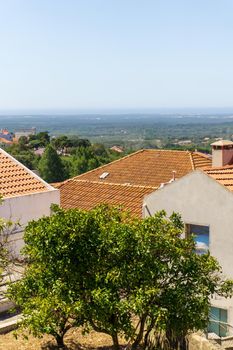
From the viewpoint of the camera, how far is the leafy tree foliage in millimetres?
8375

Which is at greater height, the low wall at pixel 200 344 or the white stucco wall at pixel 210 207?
the white stucco wall at pixel 210 207

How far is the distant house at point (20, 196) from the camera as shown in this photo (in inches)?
619

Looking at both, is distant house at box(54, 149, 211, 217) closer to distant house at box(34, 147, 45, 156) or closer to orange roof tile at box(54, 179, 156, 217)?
orange roof tile at box(54, 179, 156, 217)

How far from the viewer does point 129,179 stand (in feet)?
88.3

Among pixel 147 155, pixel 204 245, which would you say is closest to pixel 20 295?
pixel 204 245

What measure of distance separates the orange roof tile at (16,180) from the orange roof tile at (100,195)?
453 centimetres

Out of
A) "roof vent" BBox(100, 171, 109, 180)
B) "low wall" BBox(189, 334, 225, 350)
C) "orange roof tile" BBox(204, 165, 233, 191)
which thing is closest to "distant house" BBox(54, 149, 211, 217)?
"roof vent" BBox(100, 171, 109, 180)

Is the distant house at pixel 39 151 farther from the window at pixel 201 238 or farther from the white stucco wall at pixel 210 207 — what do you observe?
the window at pixel 201 238

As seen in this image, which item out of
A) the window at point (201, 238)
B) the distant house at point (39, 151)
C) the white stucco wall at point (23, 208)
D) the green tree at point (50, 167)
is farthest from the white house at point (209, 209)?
the distant house at point (39, 151)

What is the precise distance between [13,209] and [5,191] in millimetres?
803

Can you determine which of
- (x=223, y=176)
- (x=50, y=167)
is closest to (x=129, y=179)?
(x=223, y=176)

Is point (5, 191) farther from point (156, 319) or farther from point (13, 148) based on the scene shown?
point (13, 148)

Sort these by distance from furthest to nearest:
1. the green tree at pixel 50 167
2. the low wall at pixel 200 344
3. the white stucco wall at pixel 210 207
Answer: the green tree at pixel 50 167, the white stucco wall at pixel 210 207, the low wall at pixel 200 344

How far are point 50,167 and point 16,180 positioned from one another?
54.5 metres
